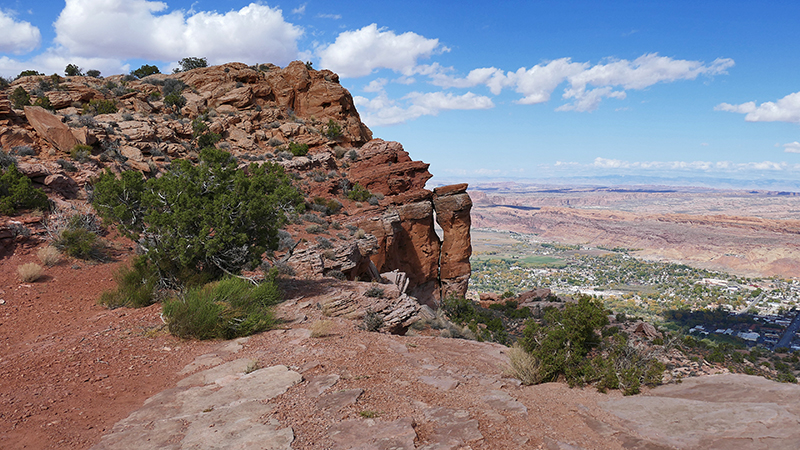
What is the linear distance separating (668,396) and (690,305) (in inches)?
2590

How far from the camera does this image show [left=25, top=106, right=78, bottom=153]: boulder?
20438mm

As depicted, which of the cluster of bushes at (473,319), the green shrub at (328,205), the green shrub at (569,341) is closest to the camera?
the green shrub at (569,341)

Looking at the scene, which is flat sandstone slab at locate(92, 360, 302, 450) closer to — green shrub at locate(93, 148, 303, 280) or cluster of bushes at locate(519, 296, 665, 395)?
green shrub at locate(93, 148, 303, 280)

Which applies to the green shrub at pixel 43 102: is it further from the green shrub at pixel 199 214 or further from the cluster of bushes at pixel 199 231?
the green shrub at pixel 199 214

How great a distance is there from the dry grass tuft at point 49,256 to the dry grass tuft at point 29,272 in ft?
2.72

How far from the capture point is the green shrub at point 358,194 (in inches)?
1085

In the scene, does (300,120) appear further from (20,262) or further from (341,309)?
(341,309)

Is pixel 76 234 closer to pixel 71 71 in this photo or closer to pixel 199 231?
pixel 199 231

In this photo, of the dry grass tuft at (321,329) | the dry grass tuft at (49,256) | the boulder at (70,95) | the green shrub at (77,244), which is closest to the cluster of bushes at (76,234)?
the green shrub at (77,244)

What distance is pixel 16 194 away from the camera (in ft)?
49.3

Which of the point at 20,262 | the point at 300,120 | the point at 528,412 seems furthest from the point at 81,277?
the point at 300,120

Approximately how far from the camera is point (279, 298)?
37.6ft

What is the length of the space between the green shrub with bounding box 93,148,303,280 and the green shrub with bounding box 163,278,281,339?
1.05m

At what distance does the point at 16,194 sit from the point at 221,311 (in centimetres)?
Answer: 1221
